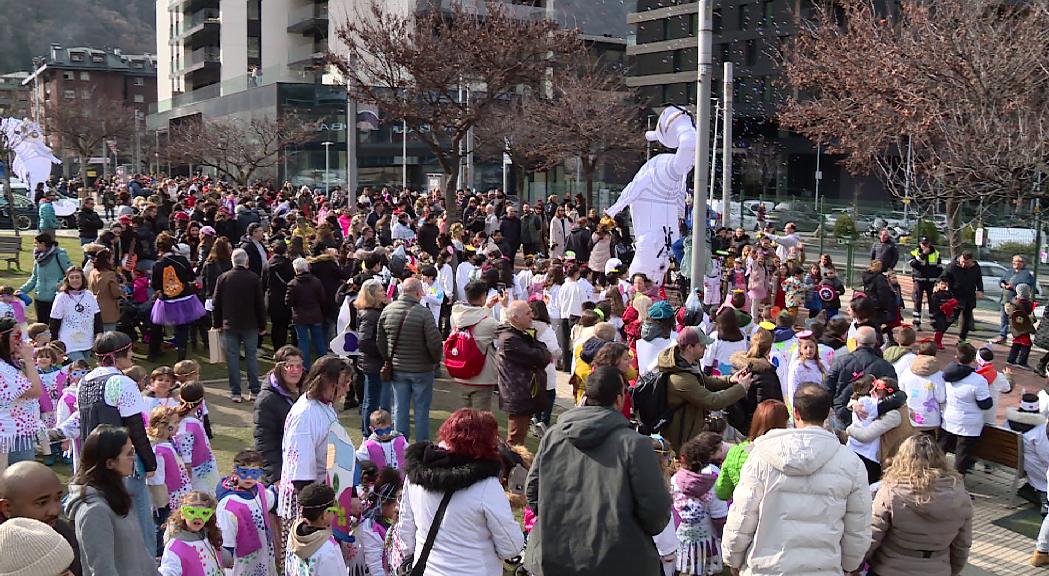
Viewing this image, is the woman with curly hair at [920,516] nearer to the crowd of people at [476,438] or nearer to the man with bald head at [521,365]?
the crowd of people at [476,438]

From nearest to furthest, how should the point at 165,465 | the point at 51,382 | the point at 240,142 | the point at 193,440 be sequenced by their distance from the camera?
1. the point at 165,465
2. the point at 193,440
3. the point at 51,382
4. the point at 240,142

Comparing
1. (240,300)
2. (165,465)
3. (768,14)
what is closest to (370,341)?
(240,300)

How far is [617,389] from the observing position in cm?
441

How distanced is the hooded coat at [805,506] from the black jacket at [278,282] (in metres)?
7.84

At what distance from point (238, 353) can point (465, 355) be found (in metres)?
3.32

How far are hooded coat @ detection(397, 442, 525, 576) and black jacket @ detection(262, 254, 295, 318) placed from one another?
24.1 feet

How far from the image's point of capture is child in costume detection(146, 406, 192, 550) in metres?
6.14

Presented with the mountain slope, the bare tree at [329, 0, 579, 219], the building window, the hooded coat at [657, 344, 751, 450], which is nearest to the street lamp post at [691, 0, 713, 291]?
the hooded coat at [657, 344, 751, 450]

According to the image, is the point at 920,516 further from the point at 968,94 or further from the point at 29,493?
the point at 968,94

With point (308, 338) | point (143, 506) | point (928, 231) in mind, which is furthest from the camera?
point (928, 231)

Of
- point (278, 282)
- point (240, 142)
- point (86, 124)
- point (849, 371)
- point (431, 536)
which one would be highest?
point (86, 124)

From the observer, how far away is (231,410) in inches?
408

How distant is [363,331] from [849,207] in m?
28.6

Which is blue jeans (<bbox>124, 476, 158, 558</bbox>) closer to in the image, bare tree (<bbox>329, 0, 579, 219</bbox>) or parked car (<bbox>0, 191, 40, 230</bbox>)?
bare tree (<bbox>329, 0, 579, 219</bbox>)
